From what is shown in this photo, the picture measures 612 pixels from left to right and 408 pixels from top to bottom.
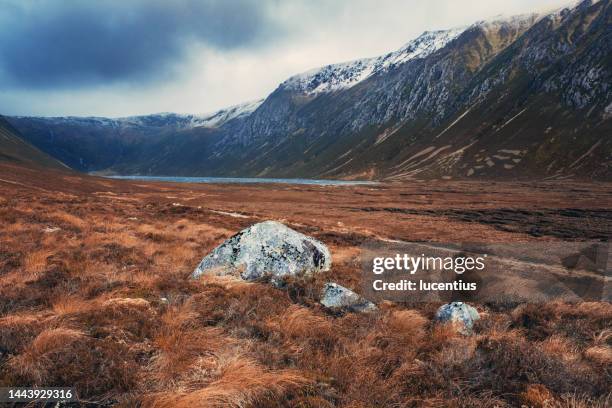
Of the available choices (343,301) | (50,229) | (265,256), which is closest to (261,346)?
(343,301)

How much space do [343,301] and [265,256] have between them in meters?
3.84

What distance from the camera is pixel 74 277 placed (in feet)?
31.6

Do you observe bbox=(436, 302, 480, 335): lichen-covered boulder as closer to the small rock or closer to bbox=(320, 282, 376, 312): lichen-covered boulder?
bbox=(320, 282, 376, 312): lichen-covered boulder

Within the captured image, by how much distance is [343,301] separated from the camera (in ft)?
30.6

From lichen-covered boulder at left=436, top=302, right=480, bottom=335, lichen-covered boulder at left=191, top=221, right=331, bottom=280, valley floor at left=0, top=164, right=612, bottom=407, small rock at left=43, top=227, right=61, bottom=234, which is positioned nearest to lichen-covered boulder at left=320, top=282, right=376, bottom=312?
valley floor at left=0, top=164, right=612, bottom=407

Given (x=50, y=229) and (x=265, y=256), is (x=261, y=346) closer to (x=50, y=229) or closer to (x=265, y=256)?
(x=265, y=256)

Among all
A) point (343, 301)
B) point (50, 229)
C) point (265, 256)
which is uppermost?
point (265, 256)

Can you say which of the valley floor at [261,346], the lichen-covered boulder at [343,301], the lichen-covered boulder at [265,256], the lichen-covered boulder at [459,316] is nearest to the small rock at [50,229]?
the valley floor at [261,346]

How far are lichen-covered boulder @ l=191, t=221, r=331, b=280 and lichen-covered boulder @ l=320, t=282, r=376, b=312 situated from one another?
2.40 m

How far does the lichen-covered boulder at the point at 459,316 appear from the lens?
804 centimetres

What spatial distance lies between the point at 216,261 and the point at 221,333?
223 inches

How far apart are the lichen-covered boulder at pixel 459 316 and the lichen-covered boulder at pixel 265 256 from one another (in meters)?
4.97

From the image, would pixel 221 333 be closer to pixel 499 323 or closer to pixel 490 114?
pixel 499 323

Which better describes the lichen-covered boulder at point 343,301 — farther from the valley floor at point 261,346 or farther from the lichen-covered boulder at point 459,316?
the lichen-covered boulder at point 459,316
